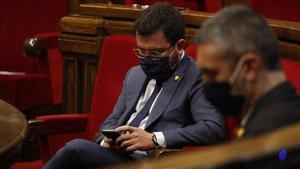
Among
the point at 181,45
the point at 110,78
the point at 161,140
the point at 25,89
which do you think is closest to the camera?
the point at 161,140

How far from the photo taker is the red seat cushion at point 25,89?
3215mm

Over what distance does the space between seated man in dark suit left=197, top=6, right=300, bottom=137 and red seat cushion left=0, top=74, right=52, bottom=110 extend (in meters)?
A: 2.11

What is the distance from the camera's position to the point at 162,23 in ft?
6.81

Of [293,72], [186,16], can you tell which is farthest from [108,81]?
[293,72]

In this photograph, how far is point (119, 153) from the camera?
6.82 feet

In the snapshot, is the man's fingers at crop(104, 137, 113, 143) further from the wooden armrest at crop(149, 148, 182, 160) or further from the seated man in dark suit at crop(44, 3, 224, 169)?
the wooden armrest at crop(149, 148, 182, 160)

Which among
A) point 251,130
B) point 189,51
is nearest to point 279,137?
point 251,130

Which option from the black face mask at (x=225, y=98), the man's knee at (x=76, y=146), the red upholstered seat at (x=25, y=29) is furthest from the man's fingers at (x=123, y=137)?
the red upholstered seat at (x=25, y=29)

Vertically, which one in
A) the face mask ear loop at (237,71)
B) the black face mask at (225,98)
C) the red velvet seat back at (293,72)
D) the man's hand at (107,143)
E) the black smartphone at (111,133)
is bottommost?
the man's hand at (107,143)

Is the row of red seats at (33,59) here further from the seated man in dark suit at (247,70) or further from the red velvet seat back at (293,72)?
the seated man in dark suit at (247,70)

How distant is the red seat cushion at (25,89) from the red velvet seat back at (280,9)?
116 cm

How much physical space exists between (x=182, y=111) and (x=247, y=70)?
896 mm

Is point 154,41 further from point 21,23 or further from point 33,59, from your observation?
point 21,23

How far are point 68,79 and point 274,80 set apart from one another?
1703 millimetres
